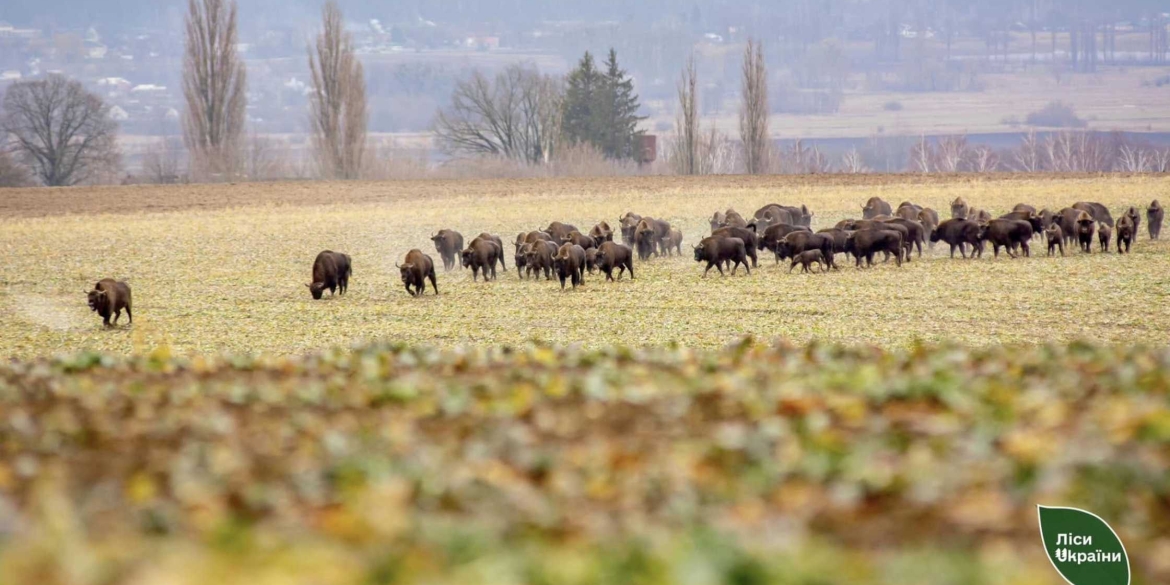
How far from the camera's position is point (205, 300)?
92.1 feet

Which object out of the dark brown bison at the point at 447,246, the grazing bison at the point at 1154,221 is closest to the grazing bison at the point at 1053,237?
the grazing bison at the point at 1154,221

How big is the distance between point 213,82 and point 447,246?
46.1 m

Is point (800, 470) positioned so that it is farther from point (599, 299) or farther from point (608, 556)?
point (599, 299)

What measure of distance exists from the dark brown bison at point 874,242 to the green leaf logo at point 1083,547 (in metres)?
25.3

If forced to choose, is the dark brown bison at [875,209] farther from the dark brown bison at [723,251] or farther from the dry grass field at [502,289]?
the dark brown bison at [723,251]

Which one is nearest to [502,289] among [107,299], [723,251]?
[723,251]

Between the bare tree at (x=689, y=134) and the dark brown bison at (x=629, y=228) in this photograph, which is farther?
the bare tree at (x=689, y=134)

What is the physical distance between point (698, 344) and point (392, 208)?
3317cm

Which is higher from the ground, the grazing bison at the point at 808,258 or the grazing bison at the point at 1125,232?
the grazing bison at the point at 1125,232

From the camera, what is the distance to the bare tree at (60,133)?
93.6 metres

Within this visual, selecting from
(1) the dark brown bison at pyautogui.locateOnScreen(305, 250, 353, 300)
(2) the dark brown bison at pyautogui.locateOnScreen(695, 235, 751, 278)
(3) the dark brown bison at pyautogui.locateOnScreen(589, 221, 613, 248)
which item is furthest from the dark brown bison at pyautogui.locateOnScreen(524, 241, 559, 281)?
(1) the dark brown bison at pyautogui.locateOnScreen(305, 250, 353, 300)

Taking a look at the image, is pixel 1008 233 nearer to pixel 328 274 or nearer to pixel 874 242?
pixel 874 242

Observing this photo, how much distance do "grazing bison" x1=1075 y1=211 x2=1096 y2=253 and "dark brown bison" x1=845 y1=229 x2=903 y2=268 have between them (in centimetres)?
511

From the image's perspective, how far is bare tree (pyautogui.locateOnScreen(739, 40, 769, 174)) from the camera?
246 feet
